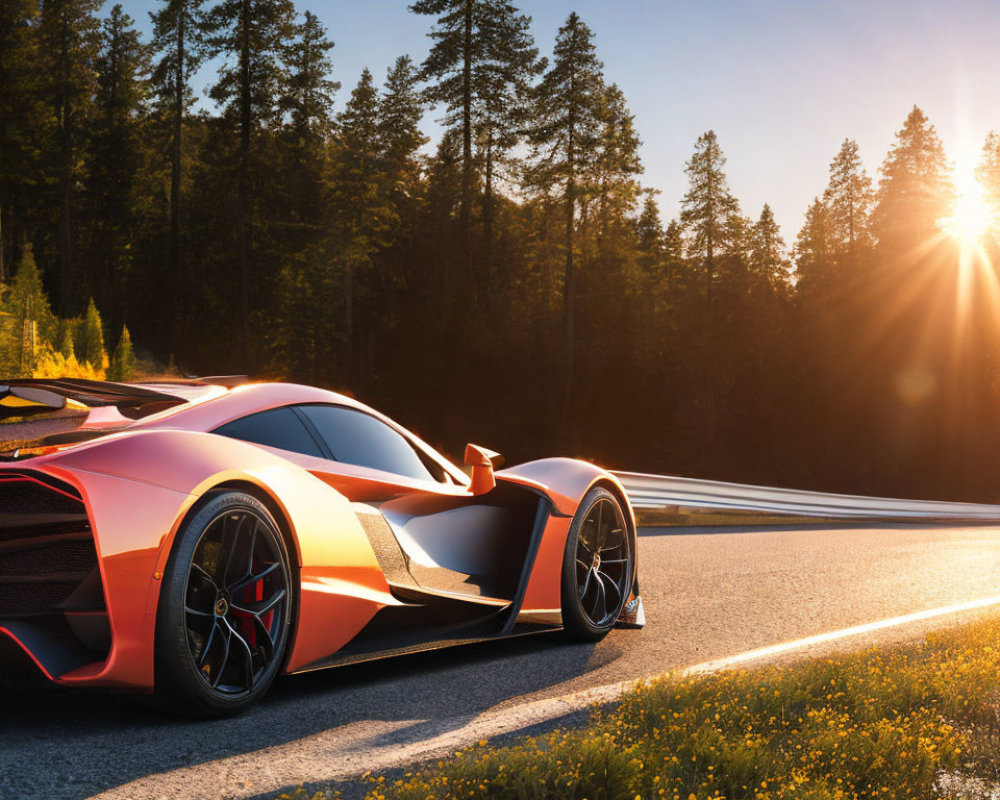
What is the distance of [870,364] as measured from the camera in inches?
2152

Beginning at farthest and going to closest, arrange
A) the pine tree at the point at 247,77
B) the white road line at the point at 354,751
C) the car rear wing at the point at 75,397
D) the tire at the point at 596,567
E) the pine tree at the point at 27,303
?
the pine tree at the point at 247,77, the pine tree at the point at 27,303, the tire at the point at 596,567, the car rear wing at the point at 75,397, the white road line at the point at 354,751

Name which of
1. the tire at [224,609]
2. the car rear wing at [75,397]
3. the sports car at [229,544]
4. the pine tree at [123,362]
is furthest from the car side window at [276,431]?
the pine tree at [123,362]


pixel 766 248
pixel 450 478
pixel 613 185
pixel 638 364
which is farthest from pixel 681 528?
pixel 766 248

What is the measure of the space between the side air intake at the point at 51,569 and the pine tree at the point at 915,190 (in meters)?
60.4

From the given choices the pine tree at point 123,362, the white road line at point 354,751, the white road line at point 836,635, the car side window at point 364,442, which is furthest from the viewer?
the pine tree at point 123,362

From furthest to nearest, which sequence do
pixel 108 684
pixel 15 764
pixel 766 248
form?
pixel 766 248
pixel 108 684
pixel 15 764

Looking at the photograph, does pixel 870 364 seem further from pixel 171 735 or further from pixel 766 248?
pixel 171 735

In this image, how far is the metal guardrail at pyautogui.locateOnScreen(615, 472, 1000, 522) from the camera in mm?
15039

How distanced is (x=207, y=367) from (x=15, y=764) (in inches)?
1885

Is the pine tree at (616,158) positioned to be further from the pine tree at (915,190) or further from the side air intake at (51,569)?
the side air intake at (51,569)

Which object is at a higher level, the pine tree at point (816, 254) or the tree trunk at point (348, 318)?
the pine tree at point (816, 254)

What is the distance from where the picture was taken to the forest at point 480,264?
43.7m

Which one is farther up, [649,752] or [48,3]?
[48,3]

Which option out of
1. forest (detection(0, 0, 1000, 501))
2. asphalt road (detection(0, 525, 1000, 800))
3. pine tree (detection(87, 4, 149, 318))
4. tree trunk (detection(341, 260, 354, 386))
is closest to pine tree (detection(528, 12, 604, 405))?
forest (detection(0, 0, 1000, 501))
